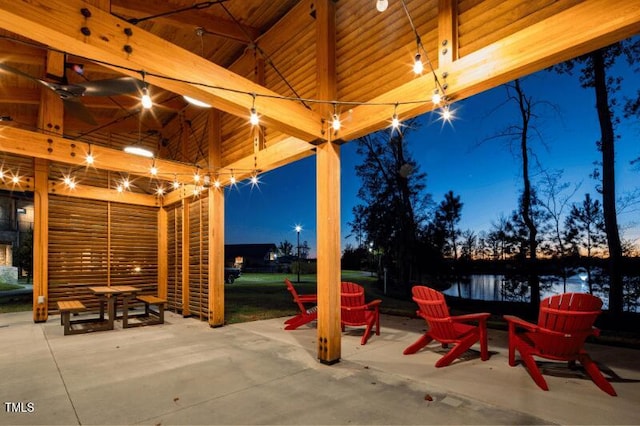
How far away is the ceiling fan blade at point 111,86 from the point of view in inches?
145

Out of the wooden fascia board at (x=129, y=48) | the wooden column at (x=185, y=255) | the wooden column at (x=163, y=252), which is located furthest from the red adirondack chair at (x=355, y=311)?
the wooden column at (x=163, y=252)

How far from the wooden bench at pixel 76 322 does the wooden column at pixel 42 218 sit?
95 centimetres

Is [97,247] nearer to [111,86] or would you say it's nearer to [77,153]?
[77,153]

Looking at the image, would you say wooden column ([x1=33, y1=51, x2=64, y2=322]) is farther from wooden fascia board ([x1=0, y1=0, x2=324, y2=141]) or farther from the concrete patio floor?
wooden fascia board ([x1=0, y1=0, x2=324, y2=141])

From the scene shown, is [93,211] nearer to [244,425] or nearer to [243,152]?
[243,152]

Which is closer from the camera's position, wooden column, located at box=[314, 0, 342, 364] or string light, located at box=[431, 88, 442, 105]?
string light, located at box=[431, 88, 442, 105]

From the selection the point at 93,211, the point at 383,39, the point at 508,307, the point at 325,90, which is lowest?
the point at 508,307

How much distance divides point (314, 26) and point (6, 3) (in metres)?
3.79

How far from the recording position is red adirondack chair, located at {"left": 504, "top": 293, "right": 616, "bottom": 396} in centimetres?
328

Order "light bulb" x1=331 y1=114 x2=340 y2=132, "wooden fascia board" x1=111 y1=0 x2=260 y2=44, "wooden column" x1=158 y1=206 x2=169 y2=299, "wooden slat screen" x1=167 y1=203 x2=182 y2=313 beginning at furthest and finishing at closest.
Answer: "wooden column" x1=158 y1=206 x2=169 y2=299 < "wooden slat screen" x1=167 y1=203 x2=182 y2=313 < "wooden fascia board" x1=111 y1=0 x2=260 y2=44 < "light bulb" x1=331 y1=114 x2=340 y2=132

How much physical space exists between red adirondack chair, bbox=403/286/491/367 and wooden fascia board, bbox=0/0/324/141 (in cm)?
295

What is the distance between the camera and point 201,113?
7965mm

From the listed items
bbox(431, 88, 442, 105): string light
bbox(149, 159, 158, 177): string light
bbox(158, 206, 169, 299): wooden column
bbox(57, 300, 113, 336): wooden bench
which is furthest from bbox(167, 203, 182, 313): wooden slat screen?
bbox(431, 88, 442, 105): string light

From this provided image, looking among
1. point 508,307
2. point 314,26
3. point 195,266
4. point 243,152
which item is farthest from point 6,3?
point 508,307
